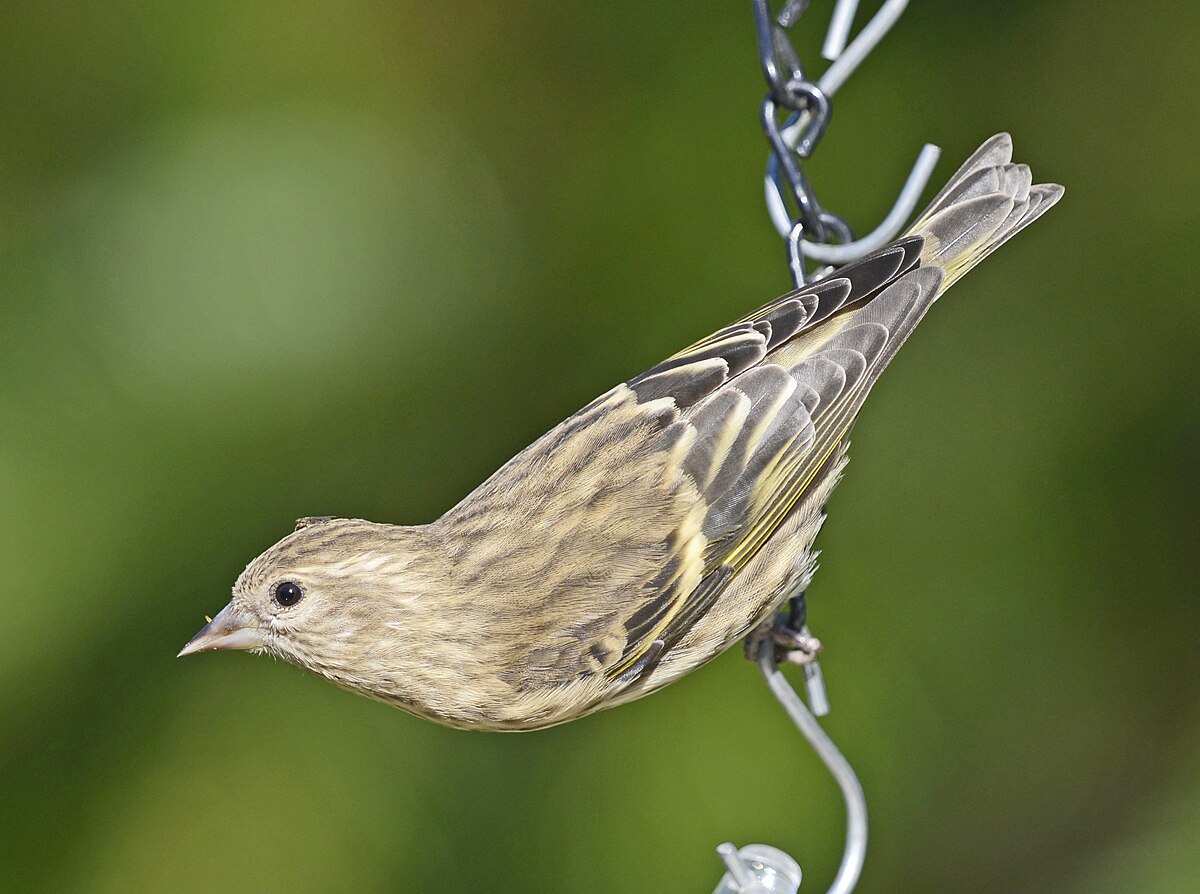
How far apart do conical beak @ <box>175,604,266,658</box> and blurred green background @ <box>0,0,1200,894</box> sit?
911mm

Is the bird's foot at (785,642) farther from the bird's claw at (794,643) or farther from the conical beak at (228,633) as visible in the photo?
the conical beak at (228,633)

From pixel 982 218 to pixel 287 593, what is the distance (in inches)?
62.1

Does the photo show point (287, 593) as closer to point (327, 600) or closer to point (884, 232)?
point (327, 600)

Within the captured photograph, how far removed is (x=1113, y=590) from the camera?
4004 millimetres

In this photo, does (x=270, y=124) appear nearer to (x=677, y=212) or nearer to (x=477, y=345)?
(x=477, y=345)

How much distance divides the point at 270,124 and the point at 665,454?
1717mm

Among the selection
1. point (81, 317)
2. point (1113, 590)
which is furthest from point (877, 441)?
point (81, 317)

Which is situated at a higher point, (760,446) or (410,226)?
(410,226)

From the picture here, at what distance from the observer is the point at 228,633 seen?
2725 mm

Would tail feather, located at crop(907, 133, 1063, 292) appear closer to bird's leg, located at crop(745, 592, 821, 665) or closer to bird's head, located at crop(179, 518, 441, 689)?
bird's leg, located at crop(745, 592, 821, 665)

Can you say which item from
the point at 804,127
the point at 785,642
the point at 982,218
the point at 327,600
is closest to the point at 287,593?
the point at 327,600

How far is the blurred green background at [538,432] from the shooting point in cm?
366

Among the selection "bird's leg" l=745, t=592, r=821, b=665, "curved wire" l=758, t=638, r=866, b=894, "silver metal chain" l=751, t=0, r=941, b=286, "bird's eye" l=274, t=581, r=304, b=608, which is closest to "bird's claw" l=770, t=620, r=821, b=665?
"bird's leg" l=745, t=592, r=821, b=665

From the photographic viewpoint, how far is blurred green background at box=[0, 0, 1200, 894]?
3660 mm
